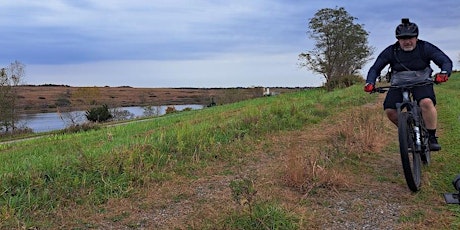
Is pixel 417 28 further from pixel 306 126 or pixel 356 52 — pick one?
pixel 356 52

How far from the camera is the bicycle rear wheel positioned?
420 centimetres

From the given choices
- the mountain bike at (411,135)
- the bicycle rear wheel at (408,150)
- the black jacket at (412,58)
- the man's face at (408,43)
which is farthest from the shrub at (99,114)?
the bicycle rear wheel at (408,150)

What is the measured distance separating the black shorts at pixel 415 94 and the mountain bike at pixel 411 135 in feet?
0.22

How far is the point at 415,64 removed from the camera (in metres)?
4.89

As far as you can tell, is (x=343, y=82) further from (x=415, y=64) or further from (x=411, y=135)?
(x=411, y=135)

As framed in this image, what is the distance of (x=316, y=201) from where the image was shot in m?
4.23

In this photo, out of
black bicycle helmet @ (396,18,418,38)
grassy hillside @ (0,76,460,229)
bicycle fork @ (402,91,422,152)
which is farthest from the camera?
black bicycle helmet @ (396,18,418,38)

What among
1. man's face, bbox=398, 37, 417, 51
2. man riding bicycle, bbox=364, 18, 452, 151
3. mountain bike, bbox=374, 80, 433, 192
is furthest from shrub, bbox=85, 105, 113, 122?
mountain bike, bbox=374, 80, 433, 192

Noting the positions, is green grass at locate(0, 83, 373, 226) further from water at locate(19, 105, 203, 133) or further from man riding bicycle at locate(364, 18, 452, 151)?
water at locate(19, 105, 203, 133)

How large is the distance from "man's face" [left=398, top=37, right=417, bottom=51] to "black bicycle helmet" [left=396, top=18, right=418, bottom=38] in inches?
3.1

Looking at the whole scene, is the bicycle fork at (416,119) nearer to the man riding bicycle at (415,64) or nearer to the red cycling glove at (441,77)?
the man riding bicycle at (415,64)

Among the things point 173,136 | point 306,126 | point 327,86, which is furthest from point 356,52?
point 173,136

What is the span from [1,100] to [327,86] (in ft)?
93.4

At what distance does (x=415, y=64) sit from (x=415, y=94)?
36 centimetres
